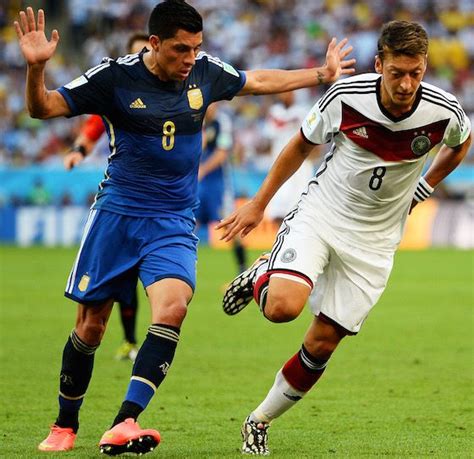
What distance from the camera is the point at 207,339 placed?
453 inches

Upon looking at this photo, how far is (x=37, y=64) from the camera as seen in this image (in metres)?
5.87

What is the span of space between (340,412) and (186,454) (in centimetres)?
172

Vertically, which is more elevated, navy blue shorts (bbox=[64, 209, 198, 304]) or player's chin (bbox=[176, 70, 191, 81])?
player's chin (bbox=[176, 70, 191, 81])

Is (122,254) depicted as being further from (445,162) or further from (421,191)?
(445,162)

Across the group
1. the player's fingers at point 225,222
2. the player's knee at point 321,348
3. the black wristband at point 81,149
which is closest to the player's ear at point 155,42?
the player's fingers at point 225,222

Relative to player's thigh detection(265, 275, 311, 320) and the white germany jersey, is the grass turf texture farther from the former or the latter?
the white germany jersey

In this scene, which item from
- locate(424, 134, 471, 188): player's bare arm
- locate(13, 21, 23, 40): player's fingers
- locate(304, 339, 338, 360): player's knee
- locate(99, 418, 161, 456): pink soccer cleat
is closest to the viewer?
locate(99, 418, 161, 456): pink soccer cleat

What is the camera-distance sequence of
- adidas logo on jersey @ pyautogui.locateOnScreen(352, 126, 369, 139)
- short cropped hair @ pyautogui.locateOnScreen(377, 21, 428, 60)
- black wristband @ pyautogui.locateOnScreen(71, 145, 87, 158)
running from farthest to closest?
black wristband @ pyautogui.locateOnScreen(71, 145, 87, 158), adidas logo on jersey @ pyautogui.locateOnScreen(352, 126, 369, 139), short cropped hair @ pyautogui.locateOnScreen(377, 21, 428, 60)

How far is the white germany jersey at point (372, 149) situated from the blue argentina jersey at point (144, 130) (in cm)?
69

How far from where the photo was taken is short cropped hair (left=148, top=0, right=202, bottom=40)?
6.11 metres

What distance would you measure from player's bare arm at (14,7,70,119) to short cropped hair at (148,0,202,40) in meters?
0.56

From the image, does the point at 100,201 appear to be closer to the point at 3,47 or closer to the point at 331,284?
the point at 331,284

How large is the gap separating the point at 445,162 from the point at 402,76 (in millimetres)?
920

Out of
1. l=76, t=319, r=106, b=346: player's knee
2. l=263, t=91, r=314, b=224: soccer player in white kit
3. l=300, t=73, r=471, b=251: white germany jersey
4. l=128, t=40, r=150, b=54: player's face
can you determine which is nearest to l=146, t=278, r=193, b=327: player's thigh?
l=76, t=319, r=106, b=346: player's knee
